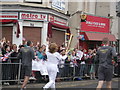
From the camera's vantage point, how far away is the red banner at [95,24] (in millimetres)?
24328

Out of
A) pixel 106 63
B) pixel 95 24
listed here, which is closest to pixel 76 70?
pixel 106 63

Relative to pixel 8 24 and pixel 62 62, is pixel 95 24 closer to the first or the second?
pixel 8 24

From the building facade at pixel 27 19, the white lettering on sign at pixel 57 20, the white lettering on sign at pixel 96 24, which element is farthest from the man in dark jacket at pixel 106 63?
the white lettering on sign at pixel 96 24

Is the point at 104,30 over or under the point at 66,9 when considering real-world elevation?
under

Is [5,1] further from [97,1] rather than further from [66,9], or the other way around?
[97,1]

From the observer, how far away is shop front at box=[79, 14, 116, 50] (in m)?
24.0

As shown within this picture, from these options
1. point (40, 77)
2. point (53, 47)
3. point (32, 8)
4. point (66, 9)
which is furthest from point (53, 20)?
point (53, 47)

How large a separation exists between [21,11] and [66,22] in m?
5.15

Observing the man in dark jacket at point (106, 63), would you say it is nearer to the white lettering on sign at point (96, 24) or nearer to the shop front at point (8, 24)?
the shop front at point (8, 24)

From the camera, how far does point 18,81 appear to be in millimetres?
12180

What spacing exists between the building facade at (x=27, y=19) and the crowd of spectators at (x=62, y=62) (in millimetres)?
4387

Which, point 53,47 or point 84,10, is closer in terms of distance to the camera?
point 53,47

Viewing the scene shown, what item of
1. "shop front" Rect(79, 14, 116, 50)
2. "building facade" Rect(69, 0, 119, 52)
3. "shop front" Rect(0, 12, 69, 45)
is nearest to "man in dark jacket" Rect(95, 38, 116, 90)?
"shop front" Rect(0, 12, 69, 45)

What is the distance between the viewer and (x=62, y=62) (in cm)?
1376
